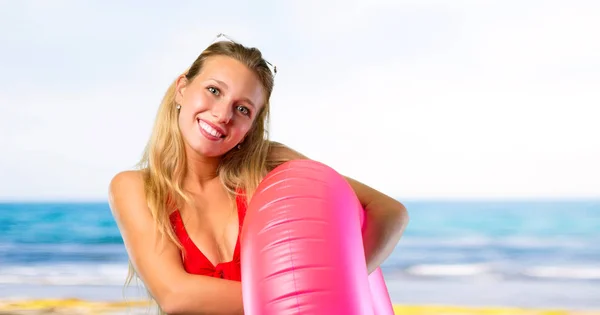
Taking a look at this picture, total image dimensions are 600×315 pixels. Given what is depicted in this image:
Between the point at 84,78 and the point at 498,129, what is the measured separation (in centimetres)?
591

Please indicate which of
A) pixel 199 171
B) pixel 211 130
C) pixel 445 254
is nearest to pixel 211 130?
pixel 211 130

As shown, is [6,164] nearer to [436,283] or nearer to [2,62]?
[2,62]

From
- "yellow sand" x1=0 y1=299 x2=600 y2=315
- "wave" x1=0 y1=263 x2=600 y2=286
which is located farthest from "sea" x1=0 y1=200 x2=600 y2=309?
"yellow sand" x1=0 y1=299 x2=600 y2=315

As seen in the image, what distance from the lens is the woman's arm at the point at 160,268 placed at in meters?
1.96

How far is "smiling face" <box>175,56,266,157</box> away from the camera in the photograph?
7.14ft

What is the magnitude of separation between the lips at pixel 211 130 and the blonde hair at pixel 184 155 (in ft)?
0.55

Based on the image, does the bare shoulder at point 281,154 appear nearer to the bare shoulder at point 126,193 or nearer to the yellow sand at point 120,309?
the bare shoulder at point 126,193

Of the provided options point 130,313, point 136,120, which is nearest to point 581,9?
point 136,120

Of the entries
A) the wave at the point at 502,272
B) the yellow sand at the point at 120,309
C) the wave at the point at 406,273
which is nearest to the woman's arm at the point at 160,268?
the yellow sand at the point at 120,309

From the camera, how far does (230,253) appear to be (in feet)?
7.63

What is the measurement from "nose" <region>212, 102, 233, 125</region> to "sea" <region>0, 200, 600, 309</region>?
4.17 meters

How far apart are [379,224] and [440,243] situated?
29.9 ft

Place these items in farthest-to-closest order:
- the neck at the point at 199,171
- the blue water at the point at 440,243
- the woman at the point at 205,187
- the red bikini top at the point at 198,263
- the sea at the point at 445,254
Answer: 1. the blue water at the point at 440,243
2. the sea at the point at 445,254
3. the neck at the point at 199,171
4. the red bikini top at the point at 198,263
5. the woman at the point at 205,187

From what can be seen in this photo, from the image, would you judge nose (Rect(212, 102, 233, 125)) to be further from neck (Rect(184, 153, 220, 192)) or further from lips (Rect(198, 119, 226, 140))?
neck (Rect(184, 153, 220, 192))
